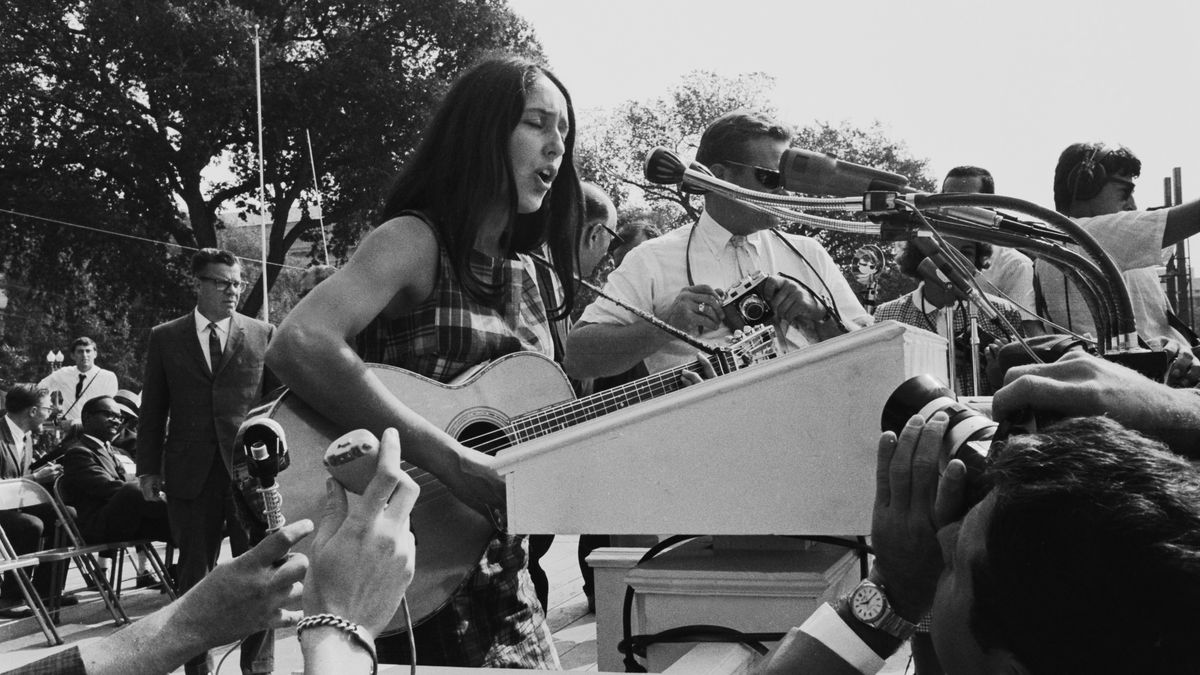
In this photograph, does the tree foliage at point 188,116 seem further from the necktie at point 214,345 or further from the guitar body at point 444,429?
the guitar body at point 444,429

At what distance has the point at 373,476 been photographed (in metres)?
1.23

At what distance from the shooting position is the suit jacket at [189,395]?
619 cm

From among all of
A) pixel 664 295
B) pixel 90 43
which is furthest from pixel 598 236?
pixel 90 43

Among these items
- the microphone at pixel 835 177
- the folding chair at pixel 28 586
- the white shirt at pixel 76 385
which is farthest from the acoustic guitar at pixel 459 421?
the white shirt at pixel 76 385

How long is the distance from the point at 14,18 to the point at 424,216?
27770mm

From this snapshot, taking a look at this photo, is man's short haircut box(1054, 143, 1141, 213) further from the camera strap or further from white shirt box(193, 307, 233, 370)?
white shirt box(193, 307, 233, 370)

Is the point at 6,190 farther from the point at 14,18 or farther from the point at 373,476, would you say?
the point at 373,476

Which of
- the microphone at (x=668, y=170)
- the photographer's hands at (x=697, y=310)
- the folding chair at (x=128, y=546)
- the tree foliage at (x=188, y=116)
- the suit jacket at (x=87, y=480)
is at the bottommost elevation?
the folding chair at (x=128, y=546)

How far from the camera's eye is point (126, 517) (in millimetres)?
7426

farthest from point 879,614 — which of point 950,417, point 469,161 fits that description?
point 469,161

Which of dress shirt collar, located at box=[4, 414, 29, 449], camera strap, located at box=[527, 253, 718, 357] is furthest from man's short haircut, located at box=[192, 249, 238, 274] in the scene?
camera strap, located at box=[527, 253, 718, 357]

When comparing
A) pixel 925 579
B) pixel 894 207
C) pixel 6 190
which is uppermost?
pixel 6 190

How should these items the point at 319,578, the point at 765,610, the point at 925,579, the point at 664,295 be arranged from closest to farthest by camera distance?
the point at 319,578, the point at 925,579, the point at 765,610, the point at 664,295

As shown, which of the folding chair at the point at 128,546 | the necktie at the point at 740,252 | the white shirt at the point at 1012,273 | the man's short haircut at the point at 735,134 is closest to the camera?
the man's short haircut at the point at 735,134
